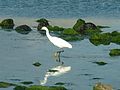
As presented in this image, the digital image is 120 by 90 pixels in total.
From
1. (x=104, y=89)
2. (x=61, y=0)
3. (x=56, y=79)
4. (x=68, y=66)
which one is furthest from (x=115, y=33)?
(x=61, y=0)

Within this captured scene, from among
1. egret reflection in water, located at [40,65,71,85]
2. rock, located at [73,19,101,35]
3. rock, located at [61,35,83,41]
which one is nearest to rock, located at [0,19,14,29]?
rock, located at [73,19,101,35]

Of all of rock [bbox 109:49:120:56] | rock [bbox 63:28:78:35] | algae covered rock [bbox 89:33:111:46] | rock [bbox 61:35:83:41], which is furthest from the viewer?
rock [bbox 63:28:78:35]

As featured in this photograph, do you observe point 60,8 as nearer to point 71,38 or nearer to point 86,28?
point 86,28

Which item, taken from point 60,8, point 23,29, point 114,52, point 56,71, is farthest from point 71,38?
point 60,8

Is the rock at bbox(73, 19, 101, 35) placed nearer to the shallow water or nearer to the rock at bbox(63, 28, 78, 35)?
the rock at bbox(63, 28, 78, 35)

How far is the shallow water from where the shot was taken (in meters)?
19.8

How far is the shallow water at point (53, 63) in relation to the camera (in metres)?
19.8

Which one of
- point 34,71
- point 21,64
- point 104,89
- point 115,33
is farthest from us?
point 115,33

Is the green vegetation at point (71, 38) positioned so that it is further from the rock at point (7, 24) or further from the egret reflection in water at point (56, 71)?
the egret reflection in water at point (56, 71)

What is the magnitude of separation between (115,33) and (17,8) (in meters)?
20.6

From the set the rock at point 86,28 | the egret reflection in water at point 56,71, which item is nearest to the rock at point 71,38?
the rock at point 86,28

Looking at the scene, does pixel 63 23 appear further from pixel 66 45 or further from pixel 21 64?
pixel 21 64

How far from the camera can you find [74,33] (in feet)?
111

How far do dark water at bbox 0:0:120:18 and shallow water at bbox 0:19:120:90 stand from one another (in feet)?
52.3
